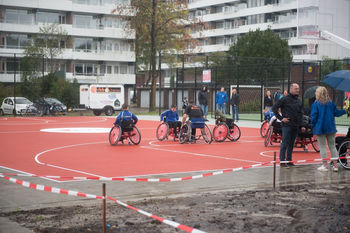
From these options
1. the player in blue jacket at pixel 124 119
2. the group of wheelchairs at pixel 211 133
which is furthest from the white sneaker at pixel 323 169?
the player in blue jacket at pixel 124 119

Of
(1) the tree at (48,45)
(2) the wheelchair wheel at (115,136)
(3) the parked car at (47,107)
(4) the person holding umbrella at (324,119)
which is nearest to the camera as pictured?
(4) the person holding umbrella at (324,119)

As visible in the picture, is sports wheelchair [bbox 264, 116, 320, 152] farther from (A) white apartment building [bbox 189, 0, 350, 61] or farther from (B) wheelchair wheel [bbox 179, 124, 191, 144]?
(A) white apartment building [bbox 189, 0, 350, 61]

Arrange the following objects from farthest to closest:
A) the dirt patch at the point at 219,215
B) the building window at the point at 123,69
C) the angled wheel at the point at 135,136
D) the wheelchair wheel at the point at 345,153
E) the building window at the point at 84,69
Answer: the building window at the point at 123,69 → the building window at the point at 84,69 → the angled wheel at the point at 135,136 → the wheelchair wheel at the point at 345,153 → the dirt patch at the point at 219,215

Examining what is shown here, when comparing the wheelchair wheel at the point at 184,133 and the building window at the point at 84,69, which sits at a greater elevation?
the building window at the point at 84,69

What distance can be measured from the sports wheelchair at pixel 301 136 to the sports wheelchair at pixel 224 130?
1958 mm

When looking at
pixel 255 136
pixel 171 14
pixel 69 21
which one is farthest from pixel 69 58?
pixel 255 136

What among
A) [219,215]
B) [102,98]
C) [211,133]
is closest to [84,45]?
[102,98]

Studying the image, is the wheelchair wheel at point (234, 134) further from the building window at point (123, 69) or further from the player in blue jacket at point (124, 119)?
the building window at point (123, 69)

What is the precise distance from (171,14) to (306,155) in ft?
116

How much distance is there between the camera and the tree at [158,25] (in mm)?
47250

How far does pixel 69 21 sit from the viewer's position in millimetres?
72375

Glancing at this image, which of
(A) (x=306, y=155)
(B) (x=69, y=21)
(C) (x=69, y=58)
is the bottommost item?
(A) (x=306, y=155)

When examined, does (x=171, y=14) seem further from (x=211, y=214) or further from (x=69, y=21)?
(x=211, y=214)

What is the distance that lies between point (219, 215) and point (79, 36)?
6813 cm
